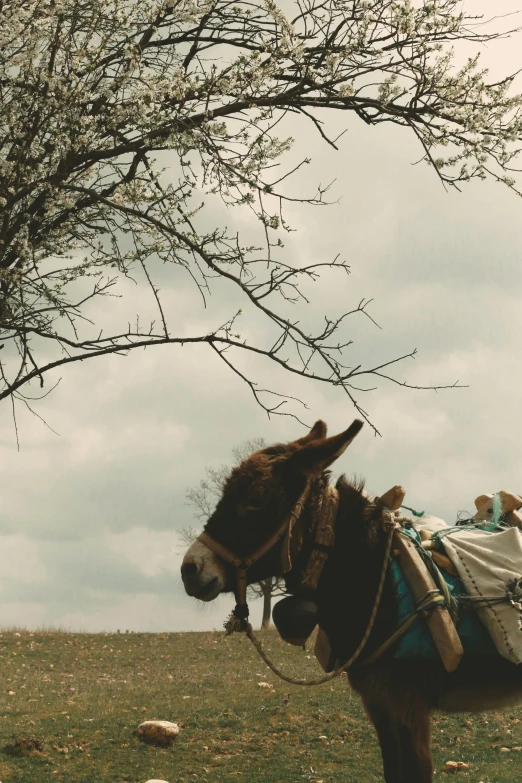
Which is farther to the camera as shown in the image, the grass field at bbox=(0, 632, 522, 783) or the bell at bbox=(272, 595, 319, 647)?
the grass field at bbox=(0, 632, 522, 783)

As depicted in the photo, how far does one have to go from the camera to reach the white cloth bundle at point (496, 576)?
534 cm

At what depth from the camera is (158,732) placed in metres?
10.2

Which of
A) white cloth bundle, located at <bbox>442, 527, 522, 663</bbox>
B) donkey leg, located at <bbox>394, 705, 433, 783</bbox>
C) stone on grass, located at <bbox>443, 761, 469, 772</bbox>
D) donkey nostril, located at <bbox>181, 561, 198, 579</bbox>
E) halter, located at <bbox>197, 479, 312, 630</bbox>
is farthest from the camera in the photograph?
stone on grass, located at <bbox>443, 761, 469, 772</bbox>

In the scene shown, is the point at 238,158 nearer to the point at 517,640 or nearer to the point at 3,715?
the point at 517,640

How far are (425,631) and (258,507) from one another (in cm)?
128

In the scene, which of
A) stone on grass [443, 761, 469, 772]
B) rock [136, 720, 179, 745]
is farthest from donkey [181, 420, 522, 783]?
rock [136, 720, 179, 745]

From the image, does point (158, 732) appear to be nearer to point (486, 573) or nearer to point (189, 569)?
point (189, 569)

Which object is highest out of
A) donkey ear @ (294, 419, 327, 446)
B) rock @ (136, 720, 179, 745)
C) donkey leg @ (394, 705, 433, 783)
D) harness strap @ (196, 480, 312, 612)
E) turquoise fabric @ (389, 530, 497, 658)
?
donkey ear @ (294, 419, 327, 446)

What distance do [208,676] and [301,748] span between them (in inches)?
252

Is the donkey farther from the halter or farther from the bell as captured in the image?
the bell

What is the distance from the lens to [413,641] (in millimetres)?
5223

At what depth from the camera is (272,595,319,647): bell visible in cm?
521

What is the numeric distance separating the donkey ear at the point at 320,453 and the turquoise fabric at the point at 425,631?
0.82 metres

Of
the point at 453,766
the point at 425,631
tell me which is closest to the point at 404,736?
the point at 425,631
